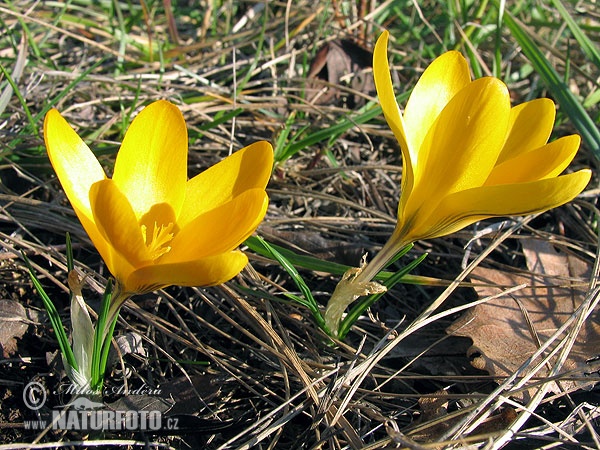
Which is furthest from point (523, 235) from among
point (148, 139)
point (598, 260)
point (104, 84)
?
point (104, 84)

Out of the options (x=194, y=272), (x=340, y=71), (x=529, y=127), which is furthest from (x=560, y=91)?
(x=194, y=272)

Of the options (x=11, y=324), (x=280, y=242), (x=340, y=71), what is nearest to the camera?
(x=11, y=324)

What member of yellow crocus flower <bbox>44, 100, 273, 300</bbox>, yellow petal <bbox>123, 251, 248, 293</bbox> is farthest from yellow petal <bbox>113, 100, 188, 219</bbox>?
yellow petal <bbox>123, 251, 248, 293</bbox>

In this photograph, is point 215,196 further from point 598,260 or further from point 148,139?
point 598,260

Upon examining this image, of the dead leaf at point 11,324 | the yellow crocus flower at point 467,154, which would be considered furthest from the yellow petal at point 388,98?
the dead leaf at point 11,324

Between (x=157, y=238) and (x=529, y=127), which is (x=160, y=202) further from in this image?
(x=529, y=127)
